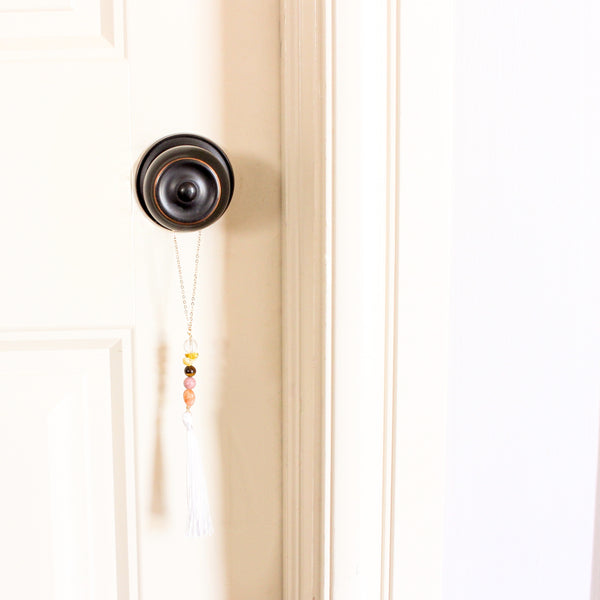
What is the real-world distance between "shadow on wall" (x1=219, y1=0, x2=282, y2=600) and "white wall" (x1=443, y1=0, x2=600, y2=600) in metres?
0.17

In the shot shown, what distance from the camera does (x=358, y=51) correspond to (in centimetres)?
45

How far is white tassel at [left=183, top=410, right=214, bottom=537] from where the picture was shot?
0.53 m

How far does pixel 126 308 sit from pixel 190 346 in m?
0.07

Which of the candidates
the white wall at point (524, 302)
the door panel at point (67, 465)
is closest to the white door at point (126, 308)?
the door panel at point (67, 465)

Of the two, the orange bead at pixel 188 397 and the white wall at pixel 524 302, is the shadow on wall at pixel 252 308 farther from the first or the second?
the white wall at pixel 524 302

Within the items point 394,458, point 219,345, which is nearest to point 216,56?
point 219,345

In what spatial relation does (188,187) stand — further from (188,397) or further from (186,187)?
(188,397)

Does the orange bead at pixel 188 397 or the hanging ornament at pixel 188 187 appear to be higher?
the hanging ornament at pixel 188 187

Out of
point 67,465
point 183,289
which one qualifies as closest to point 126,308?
point 183,289

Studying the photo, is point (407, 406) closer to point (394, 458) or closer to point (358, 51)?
point (394, 458)

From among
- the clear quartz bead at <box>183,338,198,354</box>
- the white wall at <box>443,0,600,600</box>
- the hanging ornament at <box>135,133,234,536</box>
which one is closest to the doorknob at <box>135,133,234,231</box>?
the hanging ornament at <box>135,133,234,536</box>

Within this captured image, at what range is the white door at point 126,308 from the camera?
20.8 inches

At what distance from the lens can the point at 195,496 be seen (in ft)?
1.75

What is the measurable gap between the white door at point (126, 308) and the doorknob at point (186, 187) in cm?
6
